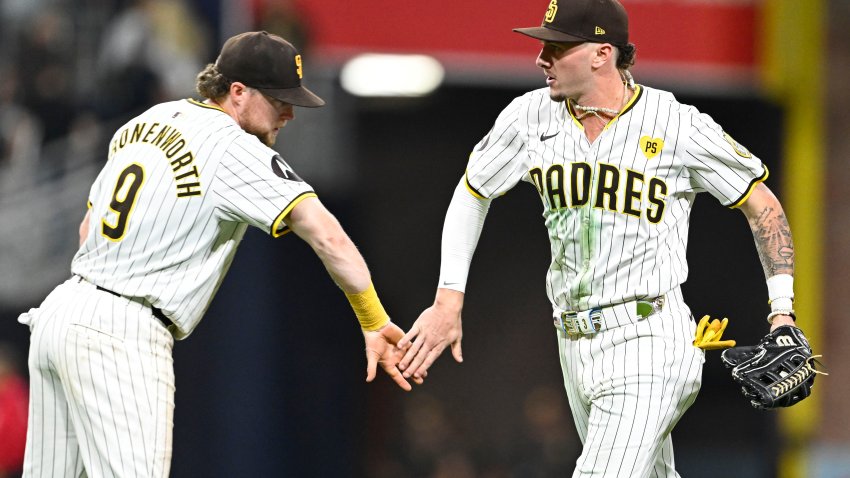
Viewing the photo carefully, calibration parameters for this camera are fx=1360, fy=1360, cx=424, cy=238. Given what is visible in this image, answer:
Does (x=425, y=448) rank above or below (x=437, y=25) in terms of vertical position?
below

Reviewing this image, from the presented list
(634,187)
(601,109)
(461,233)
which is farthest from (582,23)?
(461,233)

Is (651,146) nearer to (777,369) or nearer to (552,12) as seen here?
(552,12)

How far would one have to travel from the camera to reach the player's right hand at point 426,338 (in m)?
5.30

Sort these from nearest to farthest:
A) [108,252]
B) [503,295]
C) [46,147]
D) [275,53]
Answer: [108,252] → [275,53] → [46,147] → [503,295]

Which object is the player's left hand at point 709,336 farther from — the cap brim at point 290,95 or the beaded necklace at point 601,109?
the cap brim at point 290,95

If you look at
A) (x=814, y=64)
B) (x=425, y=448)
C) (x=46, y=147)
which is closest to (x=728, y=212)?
(x=814, y=64)

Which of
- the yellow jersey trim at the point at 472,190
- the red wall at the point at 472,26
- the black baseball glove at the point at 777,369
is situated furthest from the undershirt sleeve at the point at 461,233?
the red wall at the point at 472,26

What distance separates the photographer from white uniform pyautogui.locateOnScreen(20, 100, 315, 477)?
4793 mm

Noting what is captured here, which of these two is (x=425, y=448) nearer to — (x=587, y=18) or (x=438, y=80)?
(x=438, y=80)

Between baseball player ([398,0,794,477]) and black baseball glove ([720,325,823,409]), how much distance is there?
136 millimetres

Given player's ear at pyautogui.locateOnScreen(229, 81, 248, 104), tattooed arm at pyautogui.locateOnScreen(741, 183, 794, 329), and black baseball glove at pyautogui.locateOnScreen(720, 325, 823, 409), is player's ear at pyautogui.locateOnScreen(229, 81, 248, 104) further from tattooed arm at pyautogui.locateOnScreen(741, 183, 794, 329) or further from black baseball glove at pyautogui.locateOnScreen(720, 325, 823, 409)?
black baseball glove at pyautogui.locateOnScreen(720, 325, 823, 409)

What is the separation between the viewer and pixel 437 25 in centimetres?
1231

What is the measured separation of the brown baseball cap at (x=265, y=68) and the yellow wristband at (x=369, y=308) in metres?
0.76

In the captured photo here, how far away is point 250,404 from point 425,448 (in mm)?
2237
